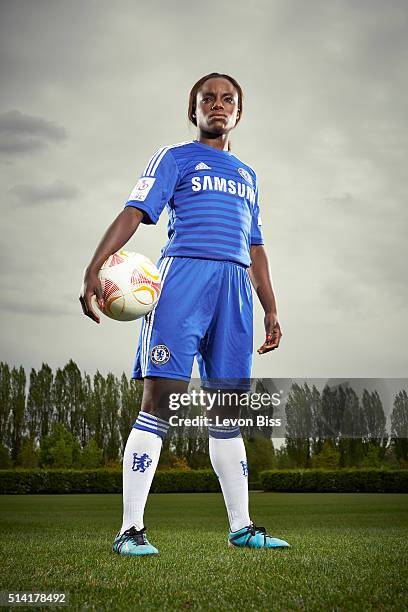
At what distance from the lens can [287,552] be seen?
3.96 metres

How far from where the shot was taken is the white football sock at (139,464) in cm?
396

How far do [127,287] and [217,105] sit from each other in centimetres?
161

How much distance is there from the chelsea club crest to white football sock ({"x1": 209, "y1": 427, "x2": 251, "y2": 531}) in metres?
0.67

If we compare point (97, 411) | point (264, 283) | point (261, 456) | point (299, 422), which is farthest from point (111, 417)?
point (264, 283)

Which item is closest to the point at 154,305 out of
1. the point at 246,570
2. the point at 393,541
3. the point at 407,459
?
the point at 246,570

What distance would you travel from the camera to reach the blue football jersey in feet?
14.3

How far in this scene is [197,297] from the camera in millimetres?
4258

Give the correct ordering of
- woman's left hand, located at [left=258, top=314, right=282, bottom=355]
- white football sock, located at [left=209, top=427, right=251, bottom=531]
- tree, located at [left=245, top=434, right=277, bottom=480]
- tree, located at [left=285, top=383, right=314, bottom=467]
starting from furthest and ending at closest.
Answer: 1. tree, located at [left=245, top=434, right=277, bottom=480]
2. tree, located at [left=285, top=383, right=314, bottom=467]
3. woman's left hand, located at [left=258, top=314, right=282, bottom=355]
4. white football sock, located at [left=209, top=427, right=251, bottom=531]

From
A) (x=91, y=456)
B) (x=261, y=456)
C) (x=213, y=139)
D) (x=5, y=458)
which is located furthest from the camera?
(x=91, y=456)

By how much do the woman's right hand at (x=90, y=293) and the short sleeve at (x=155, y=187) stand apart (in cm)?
58

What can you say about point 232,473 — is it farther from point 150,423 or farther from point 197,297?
point 197,297

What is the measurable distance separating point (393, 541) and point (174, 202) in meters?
2.92

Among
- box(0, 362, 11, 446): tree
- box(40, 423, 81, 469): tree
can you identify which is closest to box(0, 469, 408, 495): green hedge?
box(40, 423, 81, 469): tree

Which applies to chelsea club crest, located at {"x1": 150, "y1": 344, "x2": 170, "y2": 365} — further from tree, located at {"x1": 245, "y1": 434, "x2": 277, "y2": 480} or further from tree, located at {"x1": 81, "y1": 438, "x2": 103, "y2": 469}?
tree, located at {"x1": 81, "y1": 438, "x2": 103, "y2": 469}
